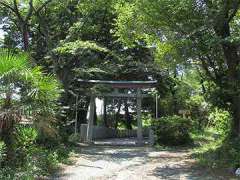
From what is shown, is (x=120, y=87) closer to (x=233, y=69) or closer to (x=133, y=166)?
(x=233, y=69)

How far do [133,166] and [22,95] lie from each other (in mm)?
4984

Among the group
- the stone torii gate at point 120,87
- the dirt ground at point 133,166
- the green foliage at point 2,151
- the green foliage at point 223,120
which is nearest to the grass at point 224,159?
the dirt ground at point 133,166

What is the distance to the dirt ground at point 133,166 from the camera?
1209cm

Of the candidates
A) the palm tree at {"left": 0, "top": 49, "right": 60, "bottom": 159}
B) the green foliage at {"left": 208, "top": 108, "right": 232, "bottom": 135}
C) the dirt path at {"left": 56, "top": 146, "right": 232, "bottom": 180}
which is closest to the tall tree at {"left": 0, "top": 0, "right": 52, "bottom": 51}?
the dirt path at {"left": 56, "top": 146, "right": 232, "bottom": 180}

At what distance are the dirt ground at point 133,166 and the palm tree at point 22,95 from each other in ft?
6.96

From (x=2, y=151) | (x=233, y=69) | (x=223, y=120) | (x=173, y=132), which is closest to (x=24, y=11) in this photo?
(x=173, y=132)

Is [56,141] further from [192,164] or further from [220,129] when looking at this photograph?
[220,129]

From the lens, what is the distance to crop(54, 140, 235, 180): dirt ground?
12086 mm

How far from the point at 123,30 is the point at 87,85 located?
7.42 metres

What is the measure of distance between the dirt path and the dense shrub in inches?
98.4

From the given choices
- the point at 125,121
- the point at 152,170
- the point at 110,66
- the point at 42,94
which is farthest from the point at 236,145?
the point at 125,121

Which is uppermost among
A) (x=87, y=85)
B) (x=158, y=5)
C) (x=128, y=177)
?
(x=158, y=5)

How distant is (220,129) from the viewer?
19.5 m

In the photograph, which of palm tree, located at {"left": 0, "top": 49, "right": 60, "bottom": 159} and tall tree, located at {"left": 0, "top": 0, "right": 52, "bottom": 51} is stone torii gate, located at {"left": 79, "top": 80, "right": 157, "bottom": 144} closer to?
tall tree, located at {"left": 0, "top": 0, "right": 52, "bottom": 51}
